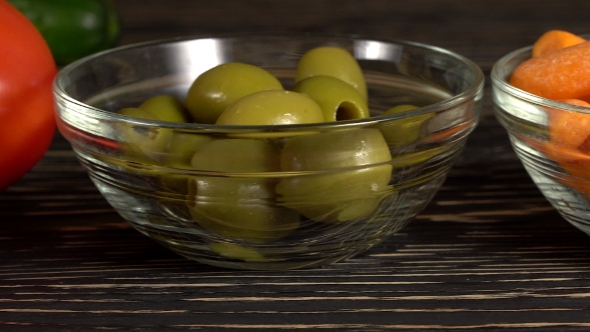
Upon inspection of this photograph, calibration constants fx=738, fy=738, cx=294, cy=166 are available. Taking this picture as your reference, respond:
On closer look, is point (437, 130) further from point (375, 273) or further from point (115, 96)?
point (115, 96)

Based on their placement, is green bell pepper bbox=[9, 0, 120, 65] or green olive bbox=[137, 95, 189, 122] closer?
green olive bbox=[137, 95, 189, 122]

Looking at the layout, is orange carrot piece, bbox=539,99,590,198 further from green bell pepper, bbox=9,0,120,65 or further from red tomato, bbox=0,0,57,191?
green bell pepper, bbox=9,0,120,65

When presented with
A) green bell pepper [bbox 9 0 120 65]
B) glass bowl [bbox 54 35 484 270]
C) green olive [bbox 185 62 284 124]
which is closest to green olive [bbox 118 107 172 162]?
glass bowl [bbox 54 35 484 270]

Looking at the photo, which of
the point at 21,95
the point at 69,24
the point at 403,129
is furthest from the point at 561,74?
the point at 69,24

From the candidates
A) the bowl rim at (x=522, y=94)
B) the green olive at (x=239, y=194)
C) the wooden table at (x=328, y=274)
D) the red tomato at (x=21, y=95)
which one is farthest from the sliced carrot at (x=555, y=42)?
the red tomato at (x=21, y=95)

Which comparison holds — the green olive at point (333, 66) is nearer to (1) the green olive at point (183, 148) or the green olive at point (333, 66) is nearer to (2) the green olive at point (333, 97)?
(2) the green olive at point (333, 97)

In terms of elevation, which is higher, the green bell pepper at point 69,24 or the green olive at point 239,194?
the green olive at point 239,194

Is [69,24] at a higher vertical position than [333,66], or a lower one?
lower

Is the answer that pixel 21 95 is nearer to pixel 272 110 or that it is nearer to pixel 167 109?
pixel 167 109
